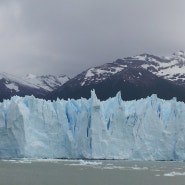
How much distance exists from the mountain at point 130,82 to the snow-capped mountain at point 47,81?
26036mm

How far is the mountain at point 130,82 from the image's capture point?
84125 millimetres

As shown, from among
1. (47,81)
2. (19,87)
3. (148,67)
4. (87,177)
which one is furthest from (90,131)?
(47,81)

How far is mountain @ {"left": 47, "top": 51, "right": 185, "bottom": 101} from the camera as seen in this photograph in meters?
84.1

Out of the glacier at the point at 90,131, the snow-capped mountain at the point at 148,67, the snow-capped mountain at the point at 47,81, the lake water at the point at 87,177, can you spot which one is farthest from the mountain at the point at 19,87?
the lake water at the point at 87,177

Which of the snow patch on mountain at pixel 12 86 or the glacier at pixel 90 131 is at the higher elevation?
the snow patch on mountain at pixel 12 86

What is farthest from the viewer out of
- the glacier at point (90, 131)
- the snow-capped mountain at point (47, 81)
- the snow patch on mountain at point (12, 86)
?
the snow-capped mountain at point (47, 81)

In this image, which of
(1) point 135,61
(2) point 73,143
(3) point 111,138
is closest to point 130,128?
(3) point 111,138

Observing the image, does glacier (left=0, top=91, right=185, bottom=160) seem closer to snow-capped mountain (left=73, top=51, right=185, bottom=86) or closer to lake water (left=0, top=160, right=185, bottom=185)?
lake water (left=0, top=160, right=185, bottom=185)

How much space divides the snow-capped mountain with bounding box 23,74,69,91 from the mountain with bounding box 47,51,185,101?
2604 centimetres

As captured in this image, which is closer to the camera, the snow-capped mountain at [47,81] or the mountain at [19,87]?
the mountain at [19,87]

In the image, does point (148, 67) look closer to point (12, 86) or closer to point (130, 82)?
point (130, 82)

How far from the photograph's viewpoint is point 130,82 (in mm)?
87062

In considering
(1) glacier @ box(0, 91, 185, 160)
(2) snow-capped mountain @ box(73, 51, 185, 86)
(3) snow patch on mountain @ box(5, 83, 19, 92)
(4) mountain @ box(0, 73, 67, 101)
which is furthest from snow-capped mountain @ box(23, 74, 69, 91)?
(1) glacier @ box(0, 91, 185, 160)

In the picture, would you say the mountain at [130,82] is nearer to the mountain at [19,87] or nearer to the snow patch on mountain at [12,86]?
the mountain at [19,87]
